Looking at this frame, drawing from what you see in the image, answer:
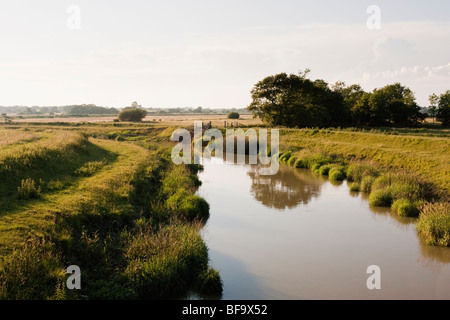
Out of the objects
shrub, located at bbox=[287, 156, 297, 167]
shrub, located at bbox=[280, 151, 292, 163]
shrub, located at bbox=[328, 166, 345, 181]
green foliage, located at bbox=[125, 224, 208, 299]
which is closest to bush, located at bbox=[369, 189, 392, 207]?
shrub, located at bbox=[328, 166, 345, 181]

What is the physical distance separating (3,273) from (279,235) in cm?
1071

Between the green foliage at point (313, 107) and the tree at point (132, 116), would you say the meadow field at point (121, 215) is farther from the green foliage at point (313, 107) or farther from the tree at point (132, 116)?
the tree at point (132, 116)

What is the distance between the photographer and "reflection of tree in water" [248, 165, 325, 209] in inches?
872

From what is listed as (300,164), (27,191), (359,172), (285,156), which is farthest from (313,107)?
(27,191)

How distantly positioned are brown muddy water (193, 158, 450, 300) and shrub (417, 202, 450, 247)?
38 cm

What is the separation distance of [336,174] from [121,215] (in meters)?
18.6

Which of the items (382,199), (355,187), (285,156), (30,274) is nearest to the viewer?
(30,274)

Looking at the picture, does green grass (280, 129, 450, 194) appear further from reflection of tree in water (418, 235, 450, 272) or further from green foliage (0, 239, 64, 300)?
green foliage (0, 239, 64, 300)

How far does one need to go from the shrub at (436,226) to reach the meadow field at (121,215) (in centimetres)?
4

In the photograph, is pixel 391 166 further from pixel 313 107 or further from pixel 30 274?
pixel 313 107

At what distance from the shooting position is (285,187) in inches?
1024

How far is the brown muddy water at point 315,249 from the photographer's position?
10977 mm
